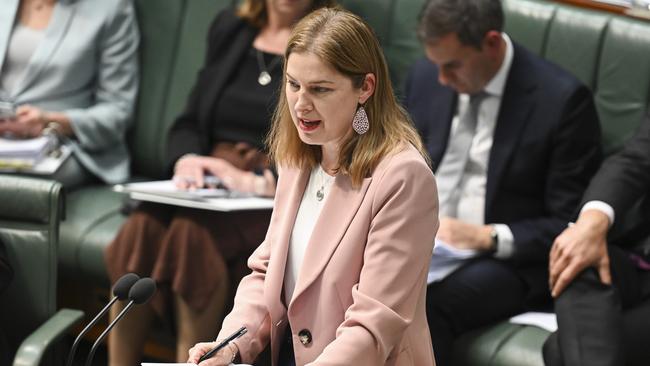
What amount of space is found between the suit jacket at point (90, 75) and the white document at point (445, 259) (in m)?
1.62

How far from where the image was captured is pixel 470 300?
3.38m

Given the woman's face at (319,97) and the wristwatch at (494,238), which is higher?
the woman's face at (319,97)

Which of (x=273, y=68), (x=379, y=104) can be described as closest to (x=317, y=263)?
(x=379, y=104)

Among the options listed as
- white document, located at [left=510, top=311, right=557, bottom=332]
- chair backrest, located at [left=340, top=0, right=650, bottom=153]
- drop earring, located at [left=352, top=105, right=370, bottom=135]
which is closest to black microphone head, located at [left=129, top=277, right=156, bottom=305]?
drop earring, located at [left=352, top=105, right=370, bottom=135]

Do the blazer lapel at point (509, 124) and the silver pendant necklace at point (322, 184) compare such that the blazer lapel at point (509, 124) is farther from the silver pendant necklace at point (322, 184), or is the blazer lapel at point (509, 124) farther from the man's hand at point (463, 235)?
the silver pendant necklace at point (322, 184)

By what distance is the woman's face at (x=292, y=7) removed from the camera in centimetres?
402

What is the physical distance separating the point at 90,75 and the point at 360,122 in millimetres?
2420

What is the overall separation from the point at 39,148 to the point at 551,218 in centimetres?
188

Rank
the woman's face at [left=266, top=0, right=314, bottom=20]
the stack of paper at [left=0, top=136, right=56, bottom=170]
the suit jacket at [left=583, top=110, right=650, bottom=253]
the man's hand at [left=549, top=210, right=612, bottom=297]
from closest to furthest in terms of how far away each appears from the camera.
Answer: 1. the man's hand at [left=549, top=210, right=612, bottom=297]
2. the suit jacket at [left=583, top=110, right=650, bottom=253]
3. the woman's face at [left=266, top=0, right=314, bottom=20]
4. the stack of paper at [left=0, top=136, right=56, bottom=170]

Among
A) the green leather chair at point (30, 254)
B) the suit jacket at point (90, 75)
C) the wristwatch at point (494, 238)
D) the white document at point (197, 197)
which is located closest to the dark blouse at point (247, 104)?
the white document at point (197, 197)

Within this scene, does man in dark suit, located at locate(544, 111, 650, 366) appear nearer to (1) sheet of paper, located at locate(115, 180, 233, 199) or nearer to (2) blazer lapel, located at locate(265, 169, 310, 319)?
(2) blazer lapel, located at locate(265, 169, 310, 319)

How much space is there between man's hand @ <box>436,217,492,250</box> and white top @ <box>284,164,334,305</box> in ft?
3.34

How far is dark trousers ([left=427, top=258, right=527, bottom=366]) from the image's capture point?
3.32 metres

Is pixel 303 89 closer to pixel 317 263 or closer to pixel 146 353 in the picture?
pixel 317 263
